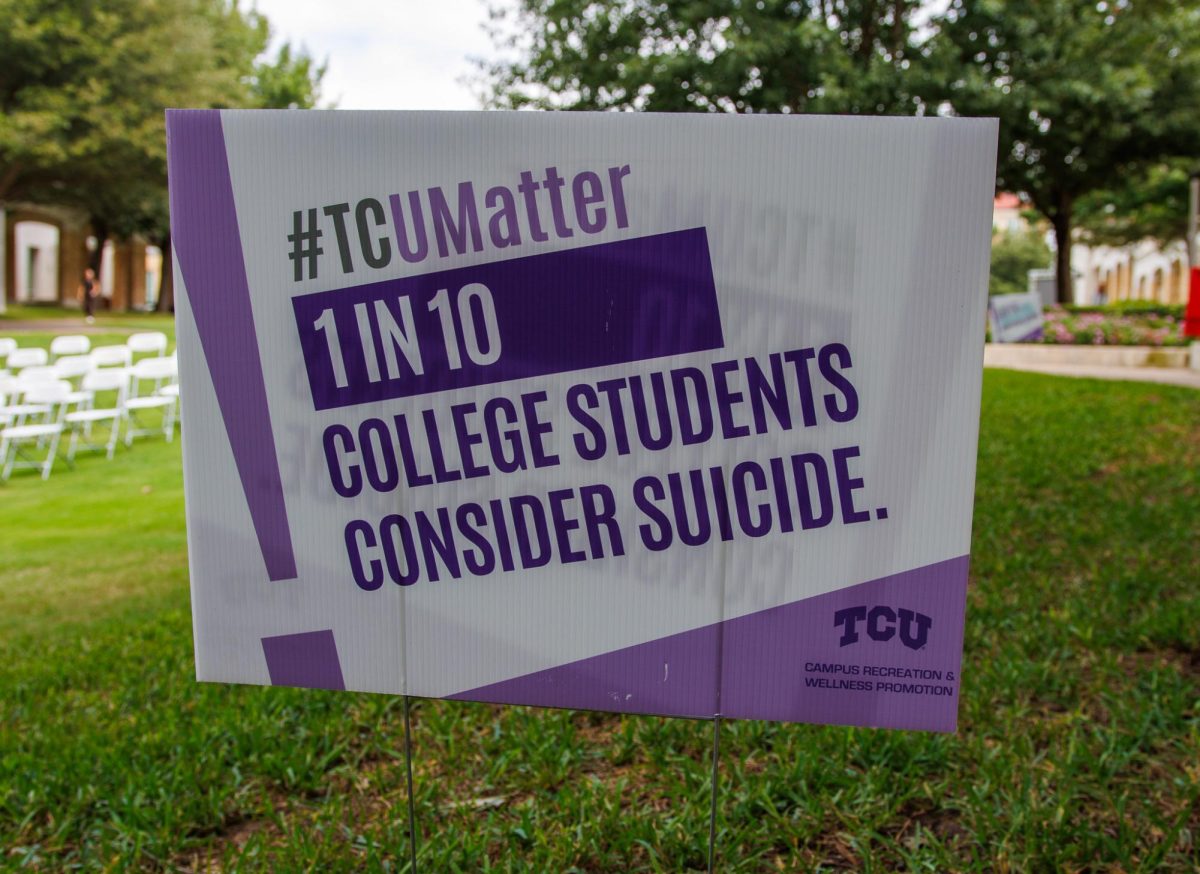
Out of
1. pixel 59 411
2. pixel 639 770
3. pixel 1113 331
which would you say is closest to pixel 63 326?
pixel 59 411

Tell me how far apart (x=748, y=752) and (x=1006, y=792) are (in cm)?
70

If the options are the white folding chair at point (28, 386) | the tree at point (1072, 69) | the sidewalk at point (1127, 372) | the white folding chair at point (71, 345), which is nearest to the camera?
the white folding chair at point (28, 386)

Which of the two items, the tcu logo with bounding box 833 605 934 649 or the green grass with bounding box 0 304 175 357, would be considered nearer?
the tcu logo with bounding box 833 605 934 649

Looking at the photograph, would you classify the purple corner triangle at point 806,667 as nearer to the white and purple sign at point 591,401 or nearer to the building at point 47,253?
the white and purple sign at point 591,401

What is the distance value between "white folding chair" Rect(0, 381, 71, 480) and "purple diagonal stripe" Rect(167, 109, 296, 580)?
372 inches

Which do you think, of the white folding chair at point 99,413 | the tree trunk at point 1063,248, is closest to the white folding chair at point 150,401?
the white folding chair at point 99,413

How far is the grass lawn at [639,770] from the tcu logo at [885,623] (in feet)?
2.99

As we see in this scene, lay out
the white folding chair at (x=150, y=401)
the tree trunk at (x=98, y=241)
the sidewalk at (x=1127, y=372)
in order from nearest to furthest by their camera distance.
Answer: the white folding chair at (x=150, y=401) < the sidewalk at (x=1127, y=372) < the tree trunk at (x=98, y=241)

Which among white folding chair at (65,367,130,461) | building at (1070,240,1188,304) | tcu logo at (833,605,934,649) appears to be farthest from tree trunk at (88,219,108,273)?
tcu logo at (833,605,934,649)

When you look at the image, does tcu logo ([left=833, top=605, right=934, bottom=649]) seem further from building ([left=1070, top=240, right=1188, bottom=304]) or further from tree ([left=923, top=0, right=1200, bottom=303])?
building ([left=1070, top=240, right=1188, bottom=304])

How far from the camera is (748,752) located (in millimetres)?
2857

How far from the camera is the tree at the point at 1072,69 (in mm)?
14133

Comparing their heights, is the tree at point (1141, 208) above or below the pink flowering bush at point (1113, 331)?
above

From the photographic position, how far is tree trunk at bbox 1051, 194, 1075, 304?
25.0 metres
